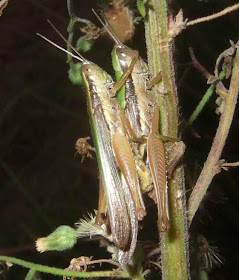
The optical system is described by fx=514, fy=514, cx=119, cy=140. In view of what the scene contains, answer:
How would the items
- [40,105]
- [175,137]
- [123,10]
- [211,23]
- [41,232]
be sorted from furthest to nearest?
[40,105], [41,232], [211,23], [123,10], [175,137]

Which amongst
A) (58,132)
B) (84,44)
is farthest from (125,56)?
(58,132)

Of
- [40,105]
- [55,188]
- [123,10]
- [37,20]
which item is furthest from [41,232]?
[123,10]

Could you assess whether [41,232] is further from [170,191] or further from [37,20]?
[170,191]

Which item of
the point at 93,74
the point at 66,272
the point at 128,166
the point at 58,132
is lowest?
the point at 66,272

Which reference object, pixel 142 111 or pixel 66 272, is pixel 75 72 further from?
pixel 66 272

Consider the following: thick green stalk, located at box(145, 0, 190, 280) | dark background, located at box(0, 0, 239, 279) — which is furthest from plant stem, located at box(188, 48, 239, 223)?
dark background, located at box(0, 0, 239, 279)

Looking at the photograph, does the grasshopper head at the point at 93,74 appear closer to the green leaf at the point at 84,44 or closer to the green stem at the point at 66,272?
the green leaf at the point at 84,44

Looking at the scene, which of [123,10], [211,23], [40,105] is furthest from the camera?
[40,105]

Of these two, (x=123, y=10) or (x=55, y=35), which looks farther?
(x=55, y=35)
